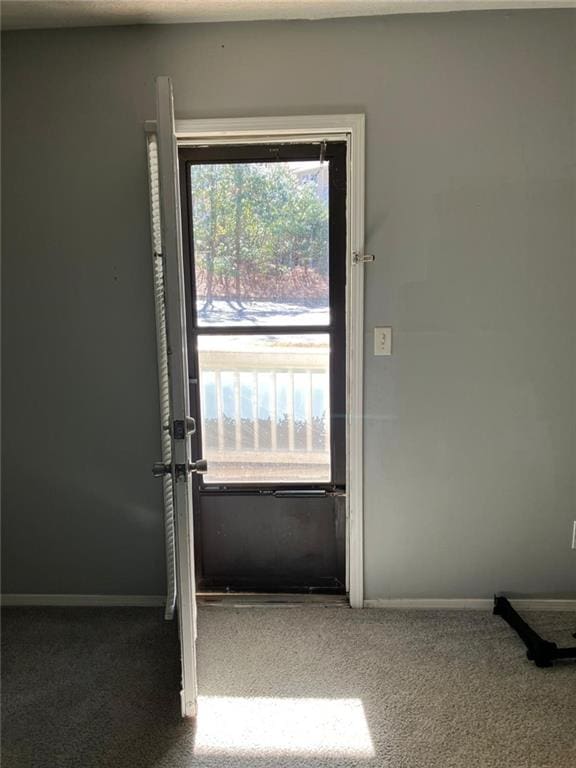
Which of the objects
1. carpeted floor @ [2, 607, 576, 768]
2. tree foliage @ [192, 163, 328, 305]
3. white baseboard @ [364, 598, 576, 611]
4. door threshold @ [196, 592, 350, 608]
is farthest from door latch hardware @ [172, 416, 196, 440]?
white baseboard @ [364, 598, 576, 611]

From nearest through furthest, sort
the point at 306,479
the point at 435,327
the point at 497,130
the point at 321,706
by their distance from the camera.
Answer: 1. the point at 321,706
2. the point at 497,130
3. the point at 435,327
4. the point at 306,479

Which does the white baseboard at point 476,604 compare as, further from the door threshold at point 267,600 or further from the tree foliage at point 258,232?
the tree foliage at point 258,232

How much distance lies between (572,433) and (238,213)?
1.65m

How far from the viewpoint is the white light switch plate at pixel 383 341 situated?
197 centimetres

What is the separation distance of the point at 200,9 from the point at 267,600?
2.37 metres

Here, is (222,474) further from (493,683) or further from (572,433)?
(572,433)

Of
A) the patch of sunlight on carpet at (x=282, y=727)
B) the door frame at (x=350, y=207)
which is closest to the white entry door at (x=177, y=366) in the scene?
the patch of sunlight on carpet at (x=282, y=727)

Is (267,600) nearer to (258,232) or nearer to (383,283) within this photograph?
(383,283)

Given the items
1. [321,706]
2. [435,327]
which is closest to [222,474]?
[321,706]

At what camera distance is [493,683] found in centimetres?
169

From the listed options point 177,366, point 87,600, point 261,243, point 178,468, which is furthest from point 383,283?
point 87,600

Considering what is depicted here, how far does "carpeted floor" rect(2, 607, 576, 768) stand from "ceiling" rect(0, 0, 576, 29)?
7.72 ft

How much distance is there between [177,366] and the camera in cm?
139

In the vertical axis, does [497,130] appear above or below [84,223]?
above
